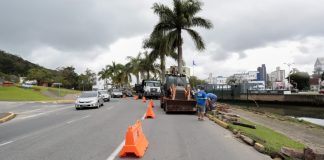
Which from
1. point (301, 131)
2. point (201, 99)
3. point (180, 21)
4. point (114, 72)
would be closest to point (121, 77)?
point (114, 72)

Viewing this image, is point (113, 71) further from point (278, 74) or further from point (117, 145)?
point (117, 145)

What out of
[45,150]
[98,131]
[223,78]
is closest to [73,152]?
[45,150]

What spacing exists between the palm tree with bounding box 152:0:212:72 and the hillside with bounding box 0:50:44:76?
377ft

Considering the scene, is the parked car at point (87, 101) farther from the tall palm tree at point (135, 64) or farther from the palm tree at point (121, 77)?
the palm tree at point (121, 77)

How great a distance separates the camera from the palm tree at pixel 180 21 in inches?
1454

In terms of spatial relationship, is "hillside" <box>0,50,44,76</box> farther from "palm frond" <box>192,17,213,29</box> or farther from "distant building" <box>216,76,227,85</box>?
"palm frond" <box>192,17,213,29</box>

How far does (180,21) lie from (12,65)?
124468 millimetres

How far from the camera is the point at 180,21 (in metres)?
37.0

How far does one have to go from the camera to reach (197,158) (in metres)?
8.98

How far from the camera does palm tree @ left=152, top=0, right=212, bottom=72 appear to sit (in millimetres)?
36938

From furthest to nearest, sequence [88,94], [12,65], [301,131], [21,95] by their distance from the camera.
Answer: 1. [12,65]
2. [21,95]
3. [88,94]
4. [301,131]

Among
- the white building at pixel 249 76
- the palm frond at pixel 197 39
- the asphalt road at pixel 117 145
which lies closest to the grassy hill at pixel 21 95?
the palm frond at pixel 197 39

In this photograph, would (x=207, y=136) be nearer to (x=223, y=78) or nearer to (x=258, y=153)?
(x=258, y=153)

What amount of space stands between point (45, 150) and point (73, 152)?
1009 mm
